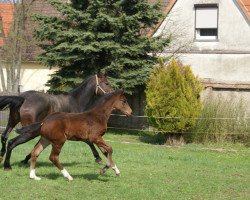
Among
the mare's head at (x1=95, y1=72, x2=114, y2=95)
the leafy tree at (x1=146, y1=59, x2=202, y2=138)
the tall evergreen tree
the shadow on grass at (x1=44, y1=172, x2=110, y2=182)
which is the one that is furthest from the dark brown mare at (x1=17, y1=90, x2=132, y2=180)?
the tall evergreen tree

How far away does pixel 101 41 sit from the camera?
21.0 metres

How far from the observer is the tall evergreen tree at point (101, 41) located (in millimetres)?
20641

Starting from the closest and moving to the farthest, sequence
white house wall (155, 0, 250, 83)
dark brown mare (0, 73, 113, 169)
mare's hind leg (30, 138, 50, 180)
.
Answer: mare's hind leg (30, 138, 50, 180) → dark brown mare (0, 73, 113, 169) → white house wall (155, 0, 250, 83)

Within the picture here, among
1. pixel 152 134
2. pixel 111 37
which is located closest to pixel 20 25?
pixel 111 37

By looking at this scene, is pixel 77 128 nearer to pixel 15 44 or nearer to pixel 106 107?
pixel 106 107

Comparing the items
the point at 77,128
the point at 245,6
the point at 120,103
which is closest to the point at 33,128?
the point at 77,128

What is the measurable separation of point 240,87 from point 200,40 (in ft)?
22.9

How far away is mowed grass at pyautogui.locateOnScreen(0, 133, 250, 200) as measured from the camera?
9.59 meters

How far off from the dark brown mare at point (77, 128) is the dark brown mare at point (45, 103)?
142 centimetres

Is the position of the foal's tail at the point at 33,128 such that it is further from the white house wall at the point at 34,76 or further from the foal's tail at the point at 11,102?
the white house wall at the point at 34,76

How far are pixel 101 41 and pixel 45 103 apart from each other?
8.72m

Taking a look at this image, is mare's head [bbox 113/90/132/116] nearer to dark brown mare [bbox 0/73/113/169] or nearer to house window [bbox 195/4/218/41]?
dark brown mare [bbox 0/73/113/169]

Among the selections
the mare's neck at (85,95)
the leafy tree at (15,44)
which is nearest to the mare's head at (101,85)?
the mare's neck at (85,95)

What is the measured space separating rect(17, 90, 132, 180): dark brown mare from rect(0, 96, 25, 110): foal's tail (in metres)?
1.40
